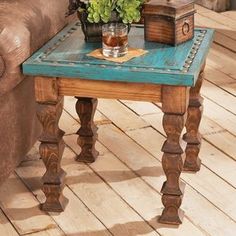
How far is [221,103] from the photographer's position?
123 inches

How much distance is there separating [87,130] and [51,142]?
1.48 ft

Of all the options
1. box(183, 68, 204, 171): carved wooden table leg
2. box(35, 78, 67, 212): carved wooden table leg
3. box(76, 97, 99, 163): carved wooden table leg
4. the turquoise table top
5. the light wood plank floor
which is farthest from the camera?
box(76, 97, 99, 163): carved wooden table leg

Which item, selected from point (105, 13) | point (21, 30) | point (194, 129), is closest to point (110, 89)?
point (105, 13)

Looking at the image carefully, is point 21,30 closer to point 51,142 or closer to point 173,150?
point 51,142

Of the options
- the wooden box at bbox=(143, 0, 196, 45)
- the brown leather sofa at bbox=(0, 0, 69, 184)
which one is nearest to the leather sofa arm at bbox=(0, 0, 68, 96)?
the brown leather sofa at bbox=(0, 0, 69, 184)

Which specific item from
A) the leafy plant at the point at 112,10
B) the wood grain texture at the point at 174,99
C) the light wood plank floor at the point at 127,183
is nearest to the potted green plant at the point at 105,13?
the leafy plant at the point at 112,10

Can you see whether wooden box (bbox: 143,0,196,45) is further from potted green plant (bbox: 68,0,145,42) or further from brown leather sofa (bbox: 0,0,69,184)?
brown leather sofa (bbox: 0,0,69,184)

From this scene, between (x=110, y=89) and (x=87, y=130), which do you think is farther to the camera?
(x=87, y=130)

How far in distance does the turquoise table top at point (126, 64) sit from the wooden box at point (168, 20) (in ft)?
0.09

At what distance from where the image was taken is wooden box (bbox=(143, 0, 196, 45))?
208 cm

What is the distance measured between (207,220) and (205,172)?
0.35m

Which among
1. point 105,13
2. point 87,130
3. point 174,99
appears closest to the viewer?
point 174,99

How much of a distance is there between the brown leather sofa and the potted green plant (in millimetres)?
190

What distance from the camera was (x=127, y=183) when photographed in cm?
241
